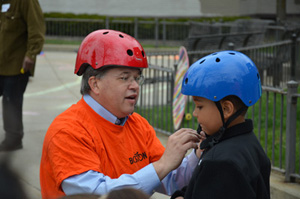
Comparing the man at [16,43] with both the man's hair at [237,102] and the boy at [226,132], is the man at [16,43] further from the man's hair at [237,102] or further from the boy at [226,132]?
the man's hair at [237,102]

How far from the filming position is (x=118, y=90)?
278cm


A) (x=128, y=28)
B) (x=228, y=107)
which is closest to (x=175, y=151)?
(x=228, y=107)

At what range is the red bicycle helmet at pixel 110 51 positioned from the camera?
269 cm

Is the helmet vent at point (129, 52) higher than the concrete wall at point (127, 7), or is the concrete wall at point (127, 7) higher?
the concrete wall at point (127, 7)

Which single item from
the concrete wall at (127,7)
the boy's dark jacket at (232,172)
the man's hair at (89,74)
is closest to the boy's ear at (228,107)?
the boy's dark jacket at (232,172)

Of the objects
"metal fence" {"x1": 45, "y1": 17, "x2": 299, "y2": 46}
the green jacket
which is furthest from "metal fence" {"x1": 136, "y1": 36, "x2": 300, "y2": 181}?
"metal fence" {"x1": 45, "y1": 17, "x2": 299, "y2": 46}

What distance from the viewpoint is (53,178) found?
2.55 m

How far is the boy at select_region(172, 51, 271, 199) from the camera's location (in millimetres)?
2285

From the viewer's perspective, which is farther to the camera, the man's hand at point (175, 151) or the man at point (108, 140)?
the man's hand at point (175, 151)

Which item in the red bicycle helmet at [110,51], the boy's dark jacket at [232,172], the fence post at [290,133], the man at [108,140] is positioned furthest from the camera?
the fence post at [290,133]

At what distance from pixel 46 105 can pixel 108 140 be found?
7505 mm

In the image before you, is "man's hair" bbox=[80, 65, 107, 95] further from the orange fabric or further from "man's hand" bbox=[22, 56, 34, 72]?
"man's hand" bbox=[22, 56, 34, 72]

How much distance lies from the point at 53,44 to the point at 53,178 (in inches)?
764

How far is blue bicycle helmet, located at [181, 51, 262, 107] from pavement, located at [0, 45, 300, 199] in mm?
923
